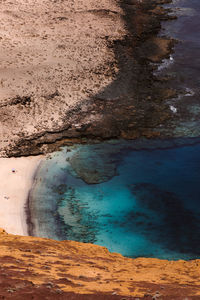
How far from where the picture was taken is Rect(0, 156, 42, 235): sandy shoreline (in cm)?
1608

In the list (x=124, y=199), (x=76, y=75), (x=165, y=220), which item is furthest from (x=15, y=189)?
(x=76, y=75)

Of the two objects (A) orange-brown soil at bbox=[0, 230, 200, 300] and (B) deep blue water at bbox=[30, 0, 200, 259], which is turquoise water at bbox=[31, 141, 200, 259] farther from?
(A) orange-brown soil at bbox=[0, 230, 200, 300]

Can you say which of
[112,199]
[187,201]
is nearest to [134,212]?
[112,199]

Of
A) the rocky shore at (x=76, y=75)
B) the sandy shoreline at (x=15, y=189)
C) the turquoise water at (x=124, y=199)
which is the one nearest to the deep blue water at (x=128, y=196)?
the turquoise water at (x=124, y=199)

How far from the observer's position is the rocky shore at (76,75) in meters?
21.2

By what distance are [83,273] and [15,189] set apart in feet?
25.2

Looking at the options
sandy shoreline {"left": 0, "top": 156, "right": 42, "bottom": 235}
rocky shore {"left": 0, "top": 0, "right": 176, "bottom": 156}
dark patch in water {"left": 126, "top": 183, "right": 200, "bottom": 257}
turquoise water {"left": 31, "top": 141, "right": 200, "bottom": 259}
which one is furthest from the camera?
rocky shore {"left": 0, "top": 0, "right": 176, "bottom": 156}

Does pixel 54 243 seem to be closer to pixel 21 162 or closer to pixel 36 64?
pixel 21 162

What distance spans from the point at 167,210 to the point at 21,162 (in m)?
7.54

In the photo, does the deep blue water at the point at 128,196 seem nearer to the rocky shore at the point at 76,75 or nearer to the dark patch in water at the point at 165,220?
the dark patch in water at the point at 165,220

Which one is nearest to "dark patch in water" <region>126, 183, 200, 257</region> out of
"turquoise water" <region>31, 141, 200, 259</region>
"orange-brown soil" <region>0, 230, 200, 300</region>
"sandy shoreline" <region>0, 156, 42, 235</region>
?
"turquoise water" <region>31, 141, 200, 259</region>

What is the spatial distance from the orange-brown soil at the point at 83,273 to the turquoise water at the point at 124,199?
4.66ft

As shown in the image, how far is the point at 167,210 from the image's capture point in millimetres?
17000

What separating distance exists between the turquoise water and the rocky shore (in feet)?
5.63
